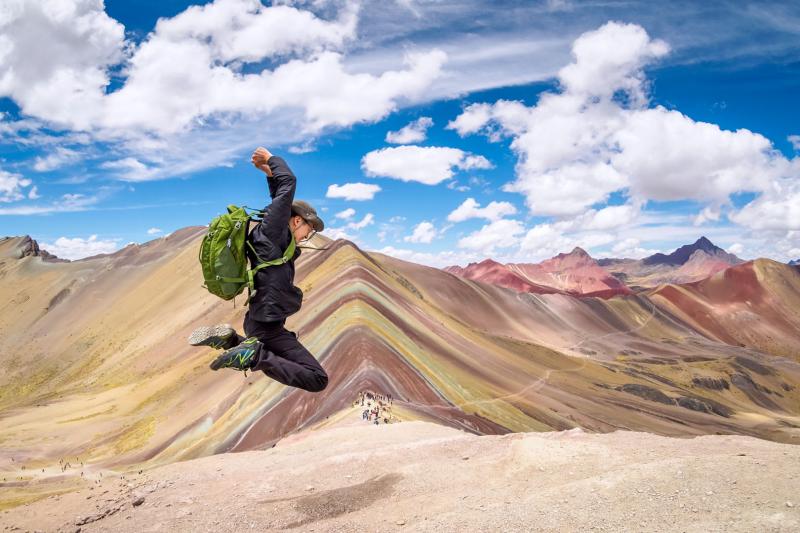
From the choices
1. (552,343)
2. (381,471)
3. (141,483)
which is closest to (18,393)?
(141,483)

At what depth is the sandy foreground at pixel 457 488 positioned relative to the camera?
21.9 feet

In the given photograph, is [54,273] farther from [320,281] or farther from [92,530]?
[92,530]

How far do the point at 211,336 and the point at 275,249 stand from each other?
1.40 meters

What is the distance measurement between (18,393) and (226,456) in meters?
67.8

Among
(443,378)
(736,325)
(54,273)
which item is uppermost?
(54,273)

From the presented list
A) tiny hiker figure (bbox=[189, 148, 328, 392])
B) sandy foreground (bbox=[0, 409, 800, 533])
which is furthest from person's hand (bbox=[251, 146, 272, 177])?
sandy foreground (bbox=[0, 409, 800, 533])

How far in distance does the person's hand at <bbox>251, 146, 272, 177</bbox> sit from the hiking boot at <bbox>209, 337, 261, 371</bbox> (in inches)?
89.9

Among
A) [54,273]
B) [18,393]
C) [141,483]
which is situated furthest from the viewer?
[54,273]

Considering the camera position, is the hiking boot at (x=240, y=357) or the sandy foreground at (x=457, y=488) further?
the sandy foreground at (x=457, y=488)

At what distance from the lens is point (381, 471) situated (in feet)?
34.6

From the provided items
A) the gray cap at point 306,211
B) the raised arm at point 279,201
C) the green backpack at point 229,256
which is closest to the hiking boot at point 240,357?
the green backpack at point 229,256

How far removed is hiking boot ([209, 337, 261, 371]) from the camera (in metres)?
6.32

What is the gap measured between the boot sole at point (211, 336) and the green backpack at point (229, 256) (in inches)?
18.2

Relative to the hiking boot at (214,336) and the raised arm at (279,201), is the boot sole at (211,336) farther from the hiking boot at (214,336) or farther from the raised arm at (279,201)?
the raised arm at (279,201)
